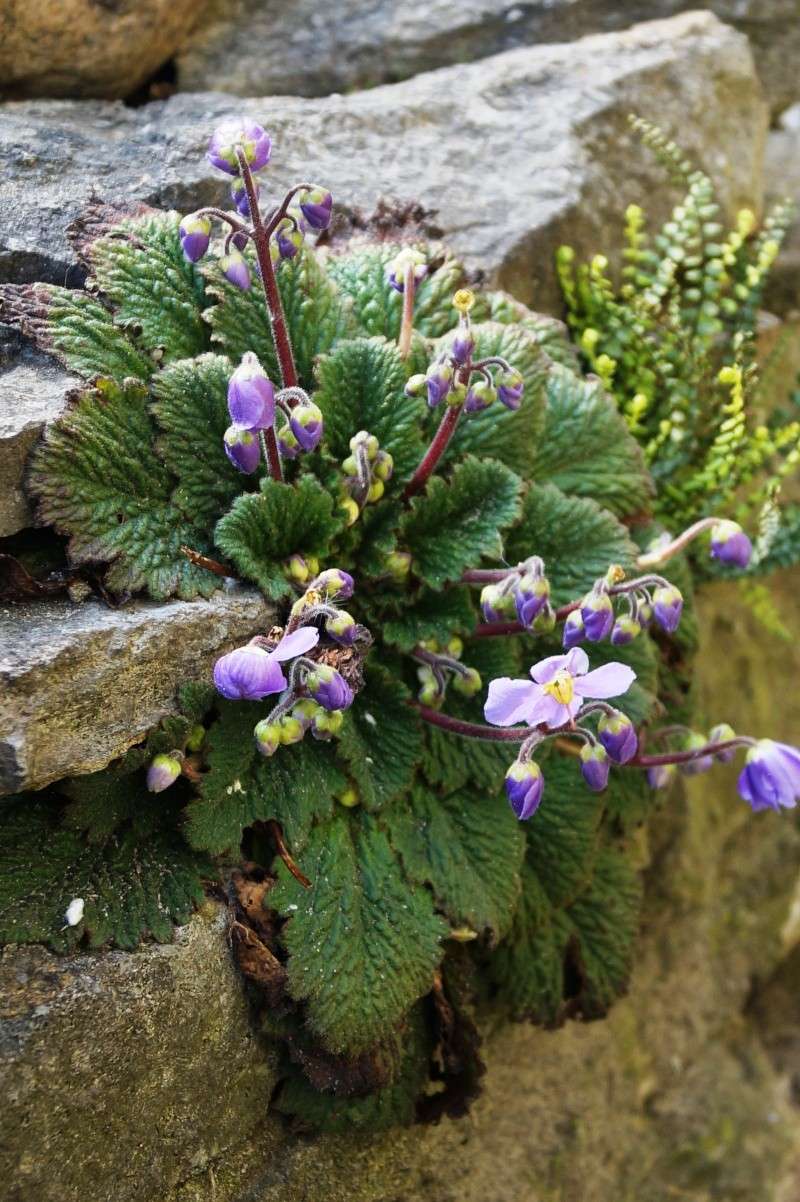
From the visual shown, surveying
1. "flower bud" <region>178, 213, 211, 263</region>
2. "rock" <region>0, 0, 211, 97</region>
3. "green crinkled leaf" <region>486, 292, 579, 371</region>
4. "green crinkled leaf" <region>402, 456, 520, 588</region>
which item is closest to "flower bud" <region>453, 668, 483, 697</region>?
"green crinkled leaf" <region>402, 456, 520, 588</region>

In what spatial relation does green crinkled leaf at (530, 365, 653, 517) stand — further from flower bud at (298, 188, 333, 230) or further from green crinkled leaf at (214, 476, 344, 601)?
flower bud at (298, 188, 333, 230)

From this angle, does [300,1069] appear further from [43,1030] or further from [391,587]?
[391,587]

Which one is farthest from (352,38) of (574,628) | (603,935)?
(603,935)

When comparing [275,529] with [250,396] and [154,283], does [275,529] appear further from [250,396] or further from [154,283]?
[154,283]

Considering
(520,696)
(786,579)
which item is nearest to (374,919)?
(520,696)

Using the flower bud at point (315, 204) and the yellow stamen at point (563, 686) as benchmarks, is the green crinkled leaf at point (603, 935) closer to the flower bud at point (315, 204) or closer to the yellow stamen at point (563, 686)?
the yellow stamen at point (563, 686)

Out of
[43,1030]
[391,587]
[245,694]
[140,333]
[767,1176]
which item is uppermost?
[140,333]

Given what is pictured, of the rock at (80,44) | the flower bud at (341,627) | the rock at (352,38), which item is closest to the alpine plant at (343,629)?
the flower bud at (341,627)
